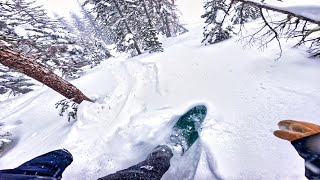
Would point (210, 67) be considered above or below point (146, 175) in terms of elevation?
below

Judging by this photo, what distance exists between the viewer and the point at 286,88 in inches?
204

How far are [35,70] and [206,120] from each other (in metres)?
3.65

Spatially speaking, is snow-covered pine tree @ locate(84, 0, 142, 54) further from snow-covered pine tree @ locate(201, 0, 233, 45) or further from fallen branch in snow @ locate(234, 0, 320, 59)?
fallen branch in snow @ locate(234, 0, 320, 59)

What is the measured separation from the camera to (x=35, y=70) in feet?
15.9

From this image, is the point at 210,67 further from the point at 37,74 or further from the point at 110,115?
the point at 37,74

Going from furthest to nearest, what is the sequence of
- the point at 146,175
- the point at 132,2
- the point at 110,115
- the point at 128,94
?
the point at 132,2, the point at 128,94, the point at 110,115, the point at 146,175

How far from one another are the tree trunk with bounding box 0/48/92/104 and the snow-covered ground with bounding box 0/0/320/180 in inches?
16.9

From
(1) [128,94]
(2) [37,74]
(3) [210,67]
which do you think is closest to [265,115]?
(3) [210,67]

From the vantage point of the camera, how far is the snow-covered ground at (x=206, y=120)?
12.1 feet

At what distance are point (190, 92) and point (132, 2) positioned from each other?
1399 cm

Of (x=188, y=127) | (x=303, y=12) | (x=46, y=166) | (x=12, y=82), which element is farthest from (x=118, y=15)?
(x=46, y=166)

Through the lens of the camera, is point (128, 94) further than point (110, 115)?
Yes

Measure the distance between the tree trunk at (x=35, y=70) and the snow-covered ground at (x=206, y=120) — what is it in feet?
1.41

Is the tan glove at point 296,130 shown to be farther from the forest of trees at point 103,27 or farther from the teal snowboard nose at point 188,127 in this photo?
the teal snowboard nose at point 188,127
